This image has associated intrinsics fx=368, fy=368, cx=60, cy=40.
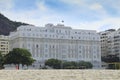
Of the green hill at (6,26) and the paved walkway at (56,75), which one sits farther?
the green hill at (6,26)

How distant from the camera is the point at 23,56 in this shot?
6856 cm

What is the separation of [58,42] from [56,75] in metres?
79.3

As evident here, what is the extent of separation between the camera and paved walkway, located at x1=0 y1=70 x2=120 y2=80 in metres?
20.5

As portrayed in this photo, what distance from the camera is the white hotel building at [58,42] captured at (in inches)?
3787

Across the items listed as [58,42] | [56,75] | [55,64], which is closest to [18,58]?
[55,64]

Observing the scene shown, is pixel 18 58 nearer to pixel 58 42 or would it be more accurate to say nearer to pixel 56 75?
pixel 58 42

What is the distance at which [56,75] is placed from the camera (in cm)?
2188

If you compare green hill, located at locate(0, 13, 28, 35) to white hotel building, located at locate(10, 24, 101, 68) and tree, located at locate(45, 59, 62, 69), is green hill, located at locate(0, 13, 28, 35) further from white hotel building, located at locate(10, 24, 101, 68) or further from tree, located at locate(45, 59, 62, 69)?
tree, located at locate(45, 59, 62, 69)

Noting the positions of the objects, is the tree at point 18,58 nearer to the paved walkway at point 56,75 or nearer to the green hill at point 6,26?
the paved walkway at point 56,75

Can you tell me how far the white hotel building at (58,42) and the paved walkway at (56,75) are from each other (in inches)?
2834

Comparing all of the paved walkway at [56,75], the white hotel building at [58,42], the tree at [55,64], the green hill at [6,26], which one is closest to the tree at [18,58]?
the tree at [55,64]

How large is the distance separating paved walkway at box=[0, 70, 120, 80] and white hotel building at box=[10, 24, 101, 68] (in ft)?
236

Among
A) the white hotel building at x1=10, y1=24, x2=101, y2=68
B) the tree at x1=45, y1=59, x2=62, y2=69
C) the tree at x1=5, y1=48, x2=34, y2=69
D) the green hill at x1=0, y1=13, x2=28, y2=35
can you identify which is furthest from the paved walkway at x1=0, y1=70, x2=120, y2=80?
the green hill at x1=0, y1=13, x2=28, y2=35

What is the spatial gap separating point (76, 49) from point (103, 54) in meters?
16.8
